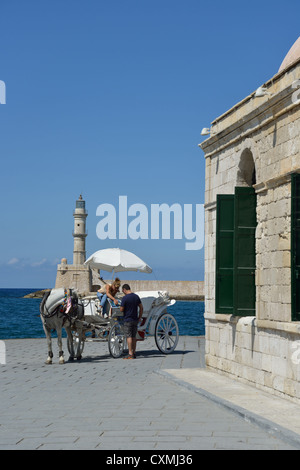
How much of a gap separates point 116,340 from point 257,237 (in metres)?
6.06

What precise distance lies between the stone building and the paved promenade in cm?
57

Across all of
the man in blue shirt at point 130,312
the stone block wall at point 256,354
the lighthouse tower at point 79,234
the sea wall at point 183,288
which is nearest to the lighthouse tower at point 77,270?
the lighthouse tower at point 79,234

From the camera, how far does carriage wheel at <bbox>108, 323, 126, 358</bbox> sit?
655 inches

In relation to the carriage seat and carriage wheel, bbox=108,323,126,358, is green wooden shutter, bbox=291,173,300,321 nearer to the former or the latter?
carriage wheel, bbox=108,323,126,358

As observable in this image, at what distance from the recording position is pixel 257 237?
12.0 m

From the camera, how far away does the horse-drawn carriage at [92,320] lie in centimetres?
1558

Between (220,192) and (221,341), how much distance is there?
2856mm

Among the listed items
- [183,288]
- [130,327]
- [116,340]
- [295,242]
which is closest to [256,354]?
[295,242]

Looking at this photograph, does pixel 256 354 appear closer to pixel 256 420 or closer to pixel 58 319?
pixel 256 420

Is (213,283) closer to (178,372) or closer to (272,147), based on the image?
(178,372)

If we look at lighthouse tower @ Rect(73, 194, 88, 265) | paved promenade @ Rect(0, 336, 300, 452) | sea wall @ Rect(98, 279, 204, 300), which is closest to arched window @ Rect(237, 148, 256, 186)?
paved promenade @ Rect(0, 336, 300, 452)

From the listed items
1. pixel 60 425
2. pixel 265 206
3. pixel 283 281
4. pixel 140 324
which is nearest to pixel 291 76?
pixel 265 206

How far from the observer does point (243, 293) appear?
12.3 metres

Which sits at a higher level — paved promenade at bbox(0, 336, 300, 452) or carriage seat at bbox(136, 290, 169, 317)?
carriage seat at bbox(136, 290, 169, 317)
